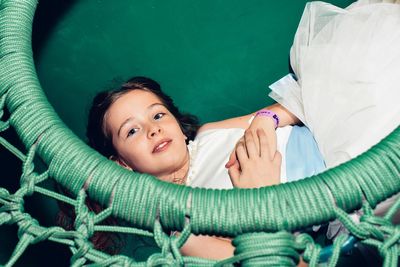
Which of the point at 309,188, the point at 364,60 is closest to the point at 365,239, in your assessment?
the point at 309,188

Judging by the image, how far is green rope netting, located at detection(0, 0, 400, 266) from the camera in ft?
1.50

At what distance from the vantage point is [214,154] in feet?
3.98

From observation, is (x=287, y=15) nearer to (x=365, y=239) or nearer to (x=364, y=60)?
(x=364, y=60)

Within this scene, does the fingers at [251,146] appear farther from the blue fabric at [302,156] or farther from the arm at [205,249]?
the arm at [205,249]

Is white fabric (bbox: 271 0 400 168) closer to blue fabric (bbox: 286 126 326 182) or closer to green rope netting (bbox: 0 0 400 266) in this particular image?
blue fabric (bbox: 286 126 326 182)

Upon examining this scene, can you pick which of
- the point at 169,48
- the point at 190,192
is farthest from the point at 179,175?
the point at 190,192

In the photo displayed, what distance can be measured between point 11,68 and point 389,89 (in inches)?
27.4

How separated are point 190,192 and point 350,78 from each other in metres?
0.59

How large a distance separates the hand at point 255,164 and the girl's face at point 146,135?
0.15 m

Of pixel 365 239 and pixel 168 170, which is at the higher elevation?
pixel 365 239

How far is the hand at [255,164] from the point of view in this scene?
0.91 m

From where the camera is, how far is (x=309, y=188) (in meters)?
0.48

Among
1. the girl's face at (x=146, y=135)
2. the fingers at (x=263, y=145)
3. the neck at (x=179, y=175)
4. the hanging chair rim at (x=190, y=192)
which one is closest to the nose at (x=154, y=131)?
the girl's face at (x=146, y=135)

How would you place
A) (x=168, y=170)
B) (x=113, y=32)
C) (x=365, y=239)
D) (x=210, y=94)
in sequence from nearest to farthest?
(x=365, y=239) → (x=168, y=170) → (x=113, y=32) → (x=210, y=94)
